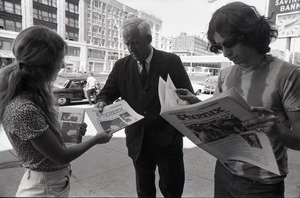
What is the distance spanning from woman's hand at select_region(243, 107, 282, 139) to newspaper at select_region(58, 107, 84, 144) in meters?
0.96

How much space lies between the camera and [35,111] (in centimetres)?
106

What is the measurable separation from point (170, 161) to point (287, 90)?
121 cm

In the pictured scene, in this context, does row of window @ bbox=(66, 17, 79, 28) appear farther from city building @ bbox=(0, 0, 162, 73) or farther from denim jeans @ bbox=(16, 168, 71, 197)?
denim jeans @ bbox=(16, 168, 71, 197)

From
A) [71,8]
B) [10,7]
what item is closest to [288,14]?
[10,7]

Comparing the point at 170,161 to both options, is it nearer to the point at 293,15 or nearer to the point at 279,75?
the point at 279,75

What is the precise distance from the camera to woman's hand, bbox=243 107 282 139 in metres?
0.86

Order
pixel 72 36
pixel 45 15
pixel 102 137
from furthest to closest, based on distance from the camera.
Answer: pixel 72 36 → pixel 45 15 → pixel 102 137

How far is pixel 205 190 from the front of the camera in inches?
113

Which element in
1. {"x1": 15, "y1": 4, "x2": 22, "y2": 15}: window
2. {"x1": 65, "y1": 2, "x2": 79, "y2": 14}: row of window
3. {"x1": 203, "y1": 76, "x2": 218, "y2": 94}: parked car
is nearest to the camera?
{"x1": 203, "y1": 76, "x2": 218, "y2": 94}: parked car

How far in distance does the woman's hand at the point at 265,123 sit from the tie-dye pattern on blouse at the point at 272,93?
0.19m

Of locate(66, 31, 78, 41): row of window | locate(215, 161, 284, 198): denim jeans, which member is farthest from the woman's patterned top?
locate(66, 31, 78, 41): row of window

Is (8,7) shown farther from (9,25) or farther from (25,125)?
(25,125)

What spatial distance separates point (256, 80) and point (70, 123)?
106 centimetres

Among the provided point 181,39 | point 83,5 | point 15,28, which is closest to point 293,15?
point 15,28
